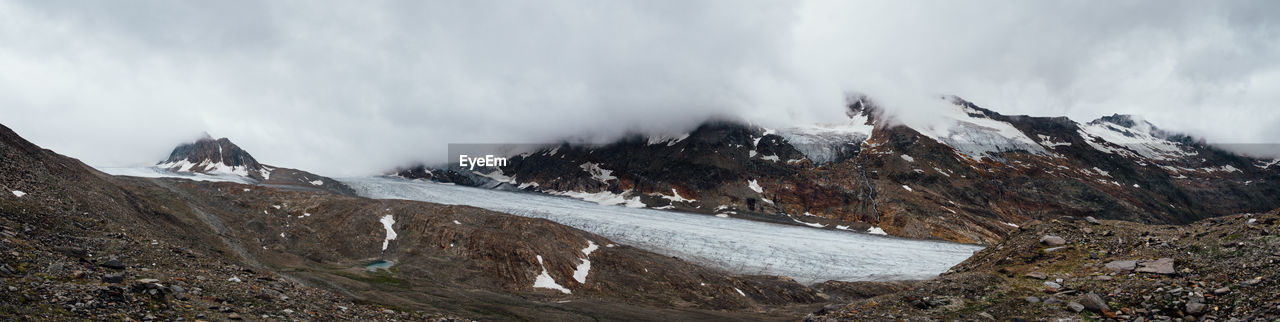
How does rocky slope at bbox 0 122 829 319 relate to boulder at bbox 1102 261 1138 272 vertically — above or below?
below

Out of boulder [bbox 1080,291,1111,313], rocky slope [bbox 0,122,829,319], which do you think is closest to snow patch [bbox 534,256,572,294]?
rocky slope [bbox 0,122,829,319]

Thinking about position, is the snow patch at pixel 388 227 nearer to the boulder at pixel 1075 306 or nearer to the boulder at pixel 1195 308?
the boulder at pixel 1075 306

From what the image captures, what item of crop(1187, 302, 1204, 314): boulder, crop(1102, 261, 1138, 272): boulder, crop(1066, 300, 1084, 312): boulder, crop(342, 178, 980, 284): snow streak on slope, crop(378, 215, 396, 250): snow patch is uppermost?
crop(1102, 261, 1138, 272): boulder

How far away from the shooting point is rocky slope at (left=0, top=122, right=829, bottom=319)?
16219mm

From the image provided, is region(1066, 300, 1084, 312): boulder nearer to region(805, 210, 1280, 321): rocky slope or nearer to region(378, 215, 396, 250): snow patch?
region(805, 210, 1280, 321): rocky slope

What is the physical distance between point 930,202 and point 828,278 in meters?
126

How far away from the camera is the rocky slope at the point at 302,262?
16219mm

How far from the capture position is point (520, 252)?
76.9 meters

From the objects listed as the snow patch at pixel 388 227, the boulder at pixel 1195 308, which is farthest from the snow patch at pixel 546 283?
the boulder at pixel 1195 308

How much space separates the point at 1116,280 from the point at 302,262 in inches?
3084

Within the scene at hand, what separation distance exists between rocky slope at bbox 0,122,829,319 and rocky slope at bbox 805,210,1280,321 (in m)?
22.4

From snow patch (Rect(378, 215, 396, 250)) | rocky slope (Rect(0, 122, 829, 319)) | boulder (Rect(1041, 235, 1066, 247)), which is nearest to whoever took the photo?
rocky slope (Rect(0, 122, 829, 319))

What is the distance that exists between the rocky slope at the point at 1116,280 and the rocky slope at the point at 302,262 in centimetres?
2239

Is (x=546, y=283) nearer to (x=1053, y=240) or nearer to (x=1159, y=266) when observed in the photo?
(x=1053, y=240)
